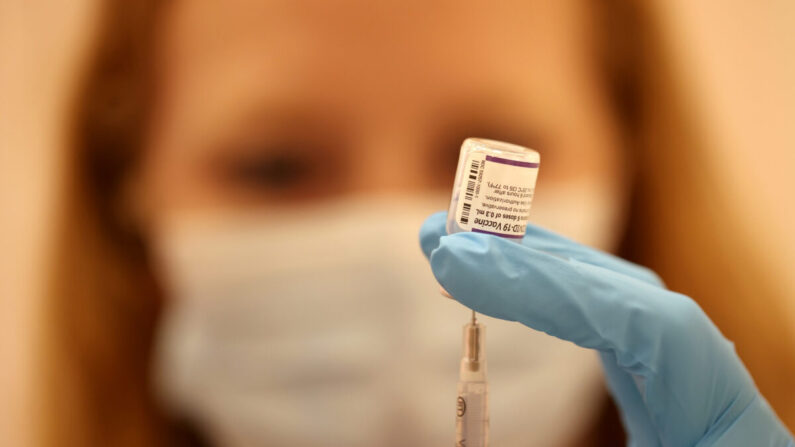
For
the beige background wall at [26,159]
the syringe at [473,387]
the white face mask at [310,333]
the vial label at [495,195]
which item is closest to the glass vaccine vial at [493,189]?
the vial label at [495,195]

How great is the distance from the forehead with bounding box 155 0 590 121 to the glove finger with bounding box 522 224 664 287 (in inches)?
15.2

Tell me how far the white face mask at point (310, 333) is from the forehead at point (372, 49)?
23 centimetres

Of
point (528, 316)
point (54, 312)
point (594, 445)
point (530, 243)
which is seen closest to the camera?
point (528, 316)

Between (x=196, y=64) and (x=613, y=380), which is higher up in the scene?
(x=196, y=64)

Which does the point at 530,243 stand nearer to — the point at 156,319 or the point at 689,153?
the point at 689,153

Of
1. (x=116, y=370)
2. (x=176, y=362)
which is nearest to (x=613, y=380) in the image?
(x=176, y=362)

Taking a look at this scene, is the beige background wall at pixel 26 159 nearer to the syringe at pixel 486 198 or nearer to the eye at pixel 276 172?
the eye at pixel 276 172

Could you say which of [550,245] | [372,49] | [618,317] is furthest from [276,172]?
[618,317]

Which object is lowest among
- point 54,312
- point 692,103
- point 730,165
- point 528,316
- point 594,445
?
point 594,445

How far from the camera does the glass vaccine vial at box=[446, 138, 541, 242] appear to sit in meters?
0.75

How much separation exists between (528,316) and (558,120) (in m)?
0.59

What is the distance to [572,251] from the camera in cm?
99

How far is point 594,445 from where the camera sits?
1.33 metres

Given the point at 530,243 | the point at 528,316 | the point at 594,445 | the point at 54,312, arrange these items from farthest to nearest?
the point at 594,445
the point at 54,312
the point at 530,243
the point at 528,316
